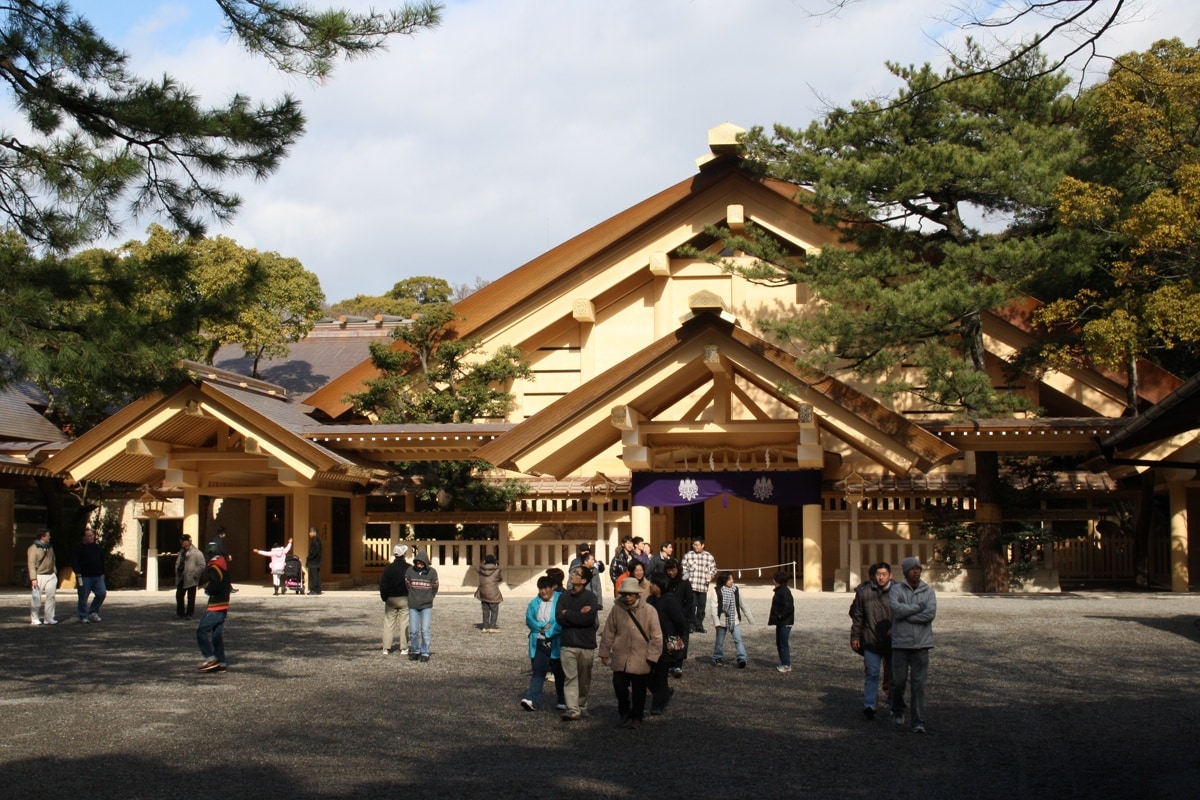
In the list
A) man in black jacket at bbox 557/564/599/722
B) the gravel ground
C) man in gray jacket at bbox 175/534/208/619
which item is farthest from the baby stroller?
man in black jacket at bbox 557/564/599/722

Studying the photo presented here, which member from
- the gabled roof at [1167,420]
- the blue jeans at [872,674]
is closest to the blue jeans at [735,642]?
the blue jeans at [872,674]

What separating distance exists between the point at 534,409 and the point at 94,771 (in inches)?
788

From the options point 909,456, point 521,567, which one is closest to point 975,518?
point 909,456

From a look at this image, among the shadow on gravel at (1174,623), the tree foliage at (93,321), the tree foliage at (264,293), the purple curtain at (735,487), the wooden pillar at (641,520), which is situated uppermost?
the tree foliage at (264,293)

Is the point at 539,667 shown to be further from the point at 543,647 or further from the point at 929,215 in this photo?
the point at 929,215

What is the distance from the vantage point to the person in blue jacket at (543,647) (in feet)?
35.0

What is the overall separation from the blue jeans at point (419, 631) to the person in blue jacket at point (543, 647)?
3095 mm

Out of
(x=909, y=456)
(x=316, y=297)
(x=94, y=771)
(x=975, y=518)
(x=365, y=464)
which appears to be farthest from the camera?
(x=316, y=297)

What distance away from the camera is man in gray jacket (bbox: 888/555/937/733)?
9.96 metres

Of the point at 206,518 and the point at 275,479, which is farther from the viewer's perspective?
the point at 206,518

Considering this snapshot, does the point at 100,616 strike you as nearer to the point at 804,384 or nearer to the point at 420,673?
the point at 420,673

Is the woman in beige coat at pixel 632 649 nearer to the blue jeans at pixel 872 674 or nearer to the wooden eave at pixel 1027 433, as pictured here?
the blue jeans at pixel 872 674

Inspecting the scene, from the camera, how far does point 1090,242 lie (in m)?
20.1

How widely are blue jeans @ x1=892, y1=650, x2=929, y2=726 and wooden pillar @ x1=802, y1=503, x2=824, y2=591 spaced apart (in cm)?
1310
